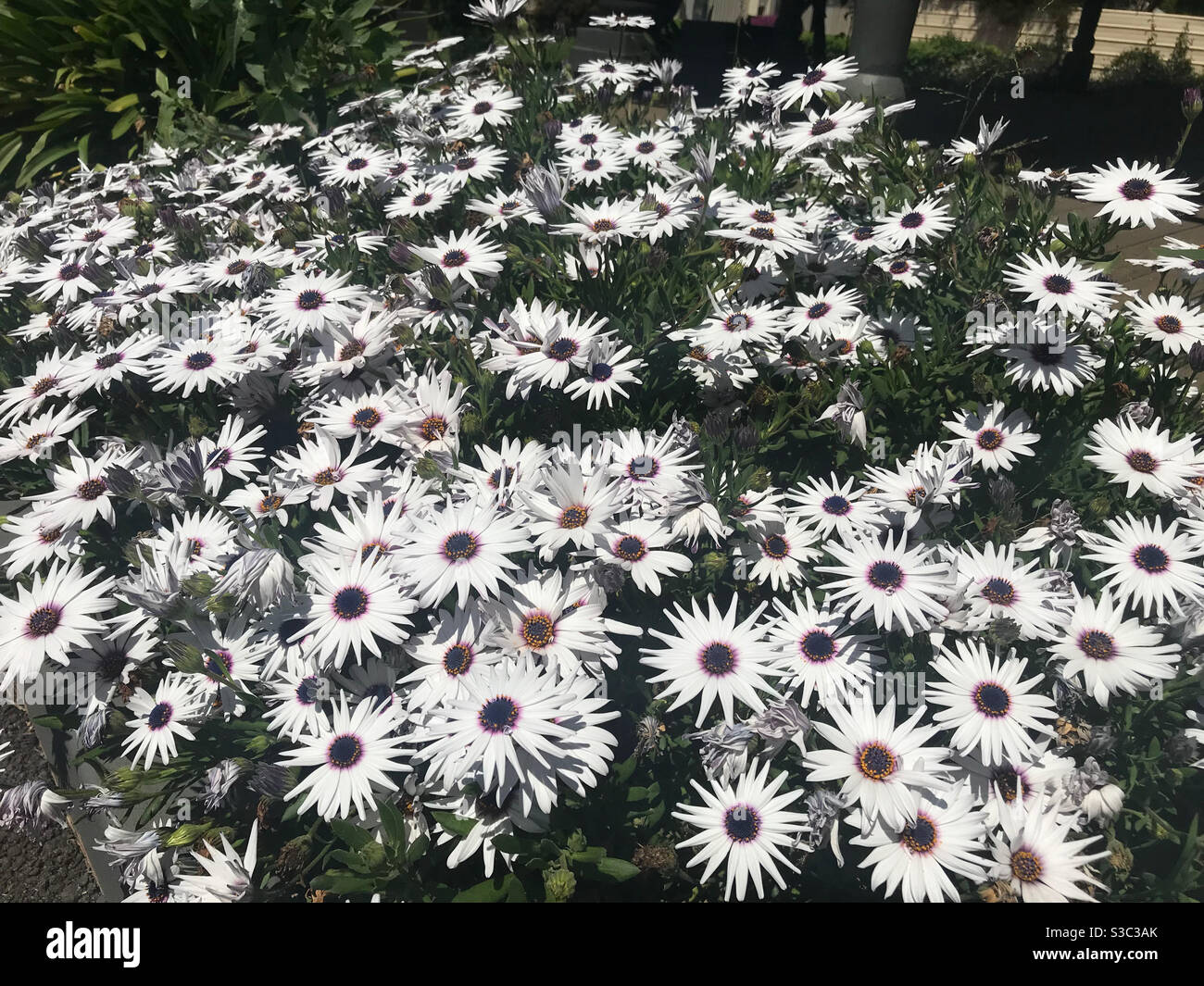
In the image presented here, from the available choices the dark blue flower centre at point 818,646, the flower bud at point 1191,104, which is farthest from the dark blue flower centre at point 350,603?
the flower bud at point 1191,104

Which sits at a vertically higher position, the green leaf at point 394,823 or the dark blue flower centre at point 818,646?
the dark blue flower centre at point 818,646

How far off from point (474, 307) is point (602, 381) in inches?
29.6

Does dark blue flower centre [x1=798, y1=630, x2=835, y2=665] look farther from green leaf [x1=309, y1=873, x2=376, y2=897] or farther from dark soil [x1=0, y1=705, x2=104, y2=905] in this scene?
dark soil [x1=0, y1=705, x2=104, y2=905]

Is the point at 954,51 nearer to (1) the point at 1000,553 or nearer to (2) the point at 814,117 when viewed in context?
(2) the point at 814,117

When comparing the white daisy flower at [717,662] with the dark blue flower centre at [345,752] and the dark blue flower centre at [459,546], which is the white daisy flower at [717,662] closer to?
the dark blue flower centre at [459,546]

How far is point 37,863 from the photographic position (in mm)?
2467

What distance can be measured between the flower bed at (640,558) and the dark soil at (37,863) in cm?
54

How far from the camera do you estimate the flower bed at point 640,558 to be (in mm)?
1638

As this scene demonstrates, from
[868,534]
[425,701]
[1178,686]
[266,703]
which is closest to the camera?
[425,701]

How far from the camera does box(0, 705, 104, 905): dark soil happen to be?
2.37m

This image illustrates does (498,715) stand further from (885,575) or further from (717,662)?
(885,575)

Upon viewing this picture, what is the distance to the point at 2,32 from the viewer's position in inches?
260

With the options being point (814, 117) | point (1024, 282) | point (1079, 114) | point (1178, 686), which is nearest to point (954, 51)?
point (1079, 114)

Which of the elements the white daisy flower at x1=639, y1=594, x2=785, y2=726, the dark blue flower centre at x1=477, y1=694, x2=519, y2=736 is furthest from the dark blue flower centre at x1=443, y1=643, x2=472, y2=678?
the white daisy flower at x1=639, y1=594, x2=785, y2=726
